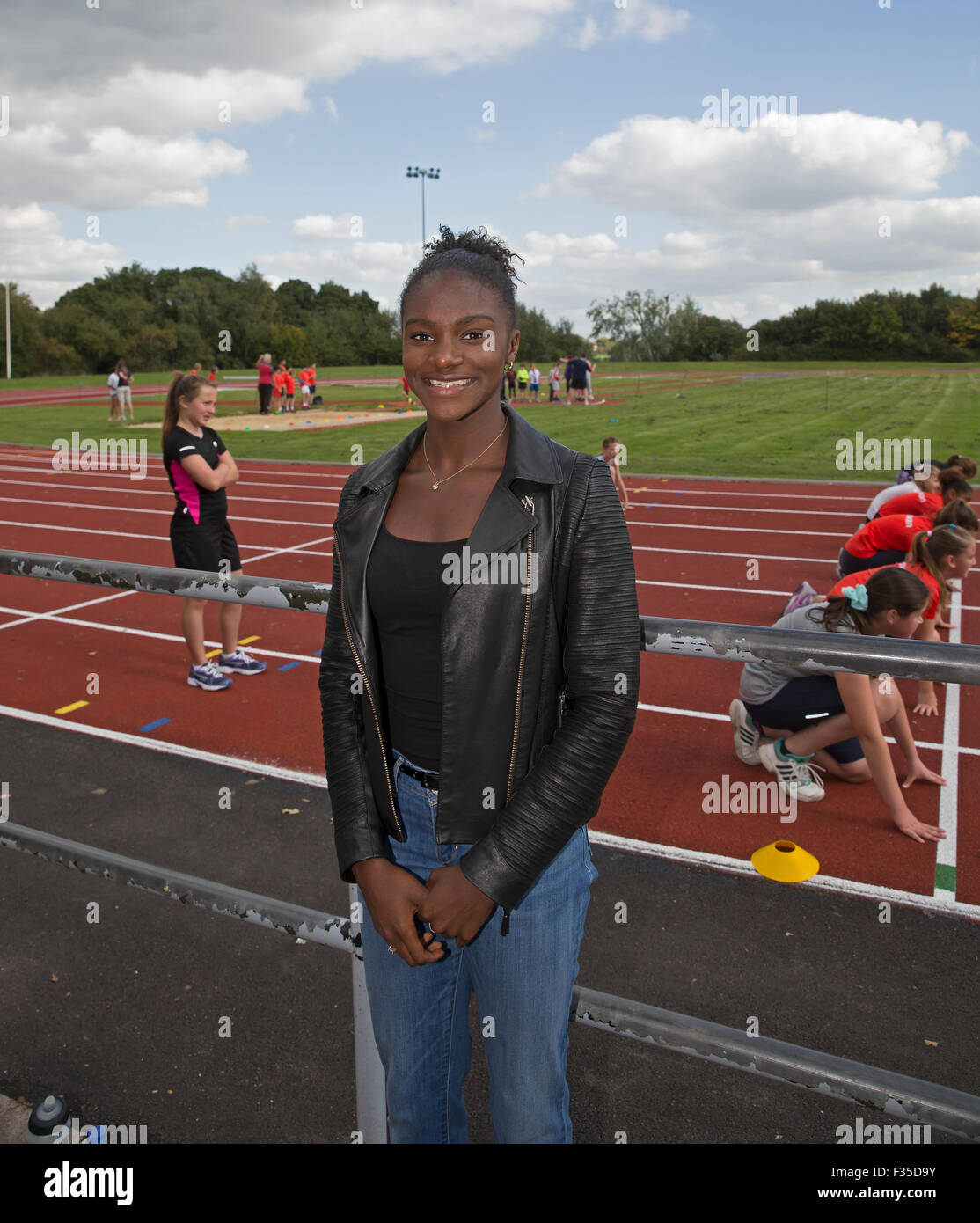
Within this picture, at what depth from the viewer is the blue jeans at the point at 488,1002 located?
5.87 feet

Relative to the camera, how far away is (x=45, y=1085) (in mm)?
3045

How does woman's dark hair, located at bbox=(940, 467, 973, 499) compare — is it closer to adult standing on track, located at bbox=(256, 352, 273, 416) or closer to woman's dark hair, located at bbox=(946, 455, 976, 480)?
woman's dark hair, located at bbox=(946, 455, 976, 480)

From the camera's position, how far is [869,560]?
7.50 meters

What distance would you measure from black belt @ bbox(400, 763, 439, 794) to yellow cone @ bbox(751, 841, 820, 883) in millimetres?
2882

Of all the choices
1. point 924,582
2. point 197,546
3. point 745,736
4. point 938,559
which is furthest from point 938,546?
point 197,546

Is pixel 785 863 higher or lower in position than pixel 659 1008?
lower

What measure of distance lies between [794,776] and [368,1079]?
3985 millimetres

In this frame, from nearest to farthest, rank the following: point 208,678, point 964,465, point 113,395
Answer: point 208,678 < point 964,465 < point 113,395

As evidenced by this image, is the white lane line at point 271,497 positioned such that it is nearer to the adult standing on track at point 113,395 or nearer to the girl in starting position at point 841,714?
the girl in starting position at point 841,714

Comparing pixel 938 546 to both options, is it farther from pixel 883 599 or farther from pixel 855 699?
pixel 855 699

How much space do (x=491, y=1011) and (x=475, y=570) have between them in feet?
2.77

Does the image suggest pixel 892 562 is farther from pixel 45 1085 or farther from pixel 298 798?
pixel 45 1085

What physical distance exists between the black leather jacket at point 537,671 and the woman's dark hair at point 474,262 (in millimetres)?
279
